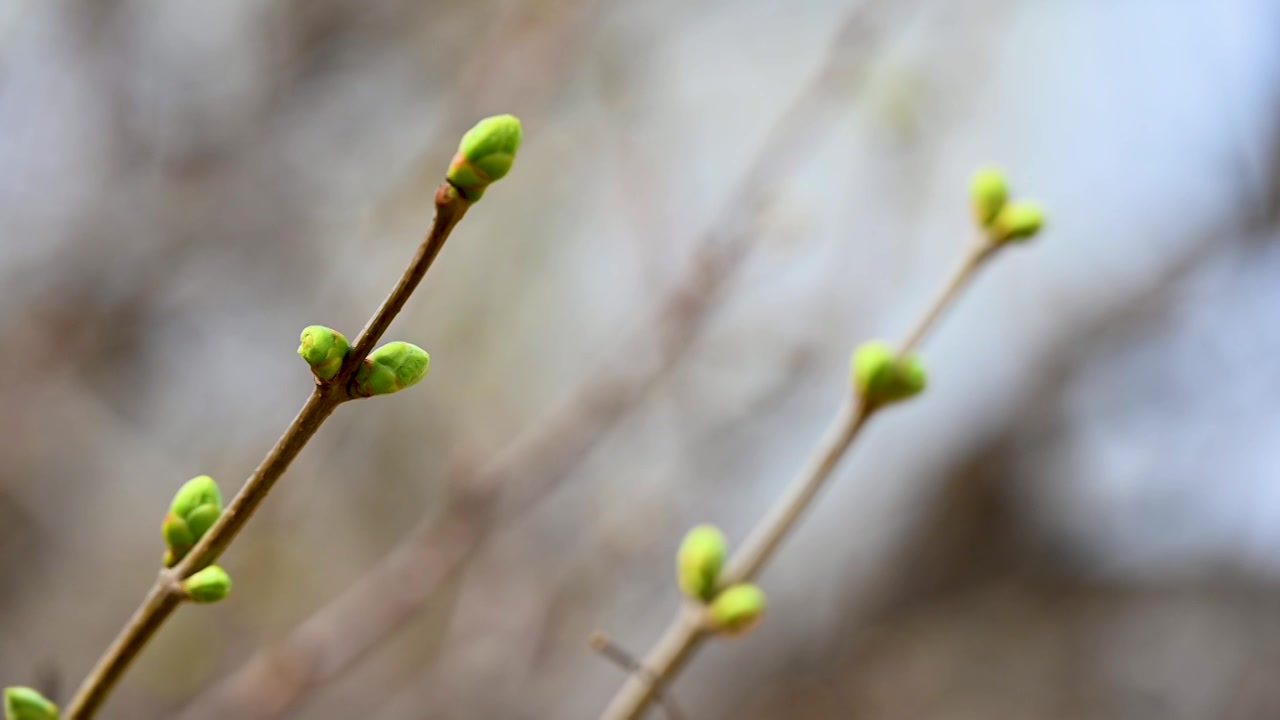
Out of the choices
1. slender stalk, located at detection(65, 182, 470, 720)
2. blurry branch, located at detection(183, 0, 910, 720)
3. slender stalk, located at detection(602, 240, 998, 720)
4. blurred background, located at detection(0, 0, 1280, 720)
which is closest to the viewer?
slender stalk, located at detection(65, 182, 470, 720)

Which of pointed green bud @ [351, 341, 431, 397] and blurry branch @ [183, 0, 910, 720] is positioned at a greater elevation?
blurry branch @ [183, 0, 910, 720]

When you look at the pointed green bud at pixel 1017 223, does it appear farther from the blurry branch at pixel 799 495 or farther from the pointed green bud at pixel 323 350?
the pointed green bud at pixel 323 350

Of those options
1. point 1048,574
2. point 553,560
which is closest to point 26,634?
point 553,560

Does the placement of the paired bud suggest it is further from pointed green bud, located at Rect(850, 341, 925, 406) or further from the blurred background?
the blurred background

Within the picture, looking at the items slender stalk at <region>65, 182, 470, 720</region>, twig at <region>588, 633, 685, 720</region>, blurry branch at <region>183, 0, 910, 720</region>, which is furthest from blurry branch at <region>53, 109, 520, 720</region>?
blurry branch at <region>183, 0, 910, 720</region>

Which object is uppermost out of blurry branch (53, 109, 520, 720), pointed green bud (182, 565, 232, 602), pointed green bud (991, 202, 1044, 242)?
pointed green bud (991, 202, 1044, 242)

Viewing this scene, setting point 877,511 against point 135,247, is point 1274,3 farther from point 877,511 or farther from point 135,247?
point 135,247

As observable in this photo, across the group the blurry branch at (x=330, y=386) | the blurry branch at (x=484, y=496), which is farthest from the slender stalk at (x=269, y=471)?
the blurry branch at (x=484, y=496)
